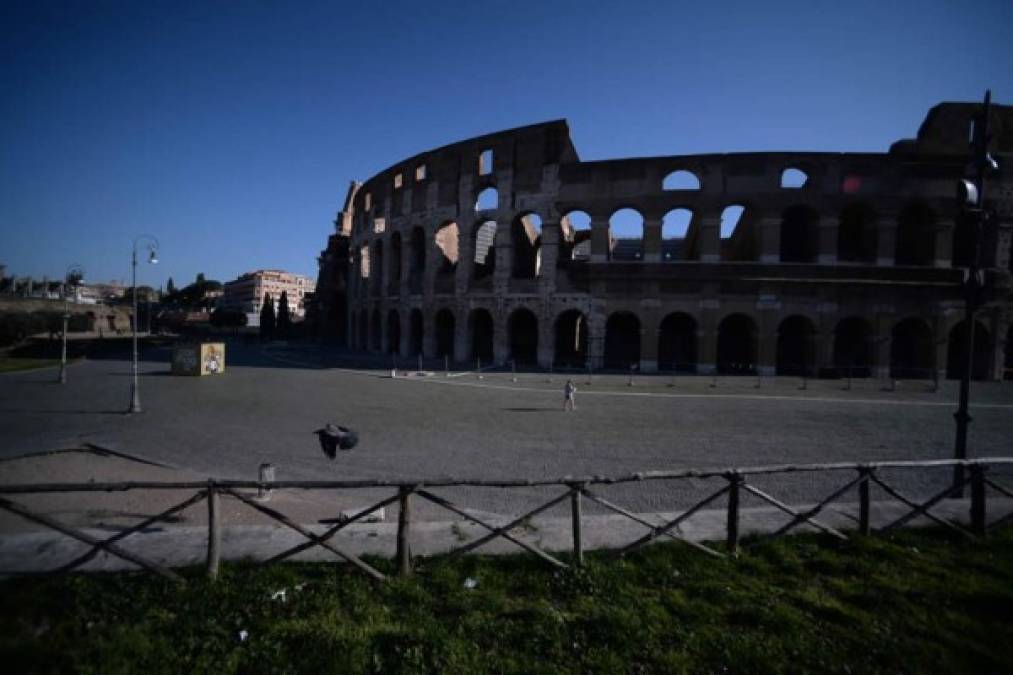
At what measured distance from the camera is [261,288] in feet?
416

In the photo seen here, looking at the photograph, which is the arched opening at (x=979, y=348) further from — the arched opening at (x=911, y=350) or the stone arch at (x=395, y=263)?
the stone arch at (x=395, y=263)

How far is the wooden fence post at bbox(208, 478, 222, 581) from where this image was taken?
4.40m

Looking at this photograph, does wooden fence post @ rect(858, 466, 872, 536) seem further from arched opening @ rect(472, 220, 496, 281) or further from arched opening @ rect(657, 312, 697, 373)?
arched opening @ rect(472, 220, 496, 281)

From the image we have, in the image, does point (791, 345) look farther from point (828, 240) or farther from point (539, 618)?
point (539, 618)

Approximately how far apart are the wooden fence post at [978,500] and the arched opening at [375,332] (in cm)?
3496

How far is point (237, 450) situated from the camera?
919cm

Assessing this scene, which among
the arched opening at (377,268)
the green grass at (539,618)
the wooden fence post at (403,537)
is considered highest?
the arched opening at (377,268)

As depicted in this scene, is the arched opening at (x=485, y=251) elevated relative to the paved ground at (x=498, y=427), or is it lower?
elevated

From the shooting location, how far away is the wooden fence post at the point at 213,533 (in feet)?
14.4

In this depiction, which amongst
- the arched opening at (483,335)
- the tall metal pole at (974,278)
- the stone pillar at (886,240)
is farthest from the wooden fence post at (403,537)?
the stone pillar at (886,240)

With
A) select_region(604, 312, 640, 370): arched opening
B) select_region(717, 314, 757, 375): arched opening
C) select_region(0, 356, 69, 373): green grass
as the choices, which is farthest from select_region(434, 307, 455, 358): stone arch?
select_region(0, 356, 69, 373): green grass

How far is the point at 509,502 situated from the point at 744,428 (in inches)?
328

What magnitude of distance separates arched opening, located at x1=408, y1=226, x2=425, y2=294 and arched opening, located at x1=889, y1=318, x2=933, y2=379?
30166 mm

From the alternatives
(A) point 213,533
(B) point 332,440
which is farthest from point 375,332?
(A) point 213,533
